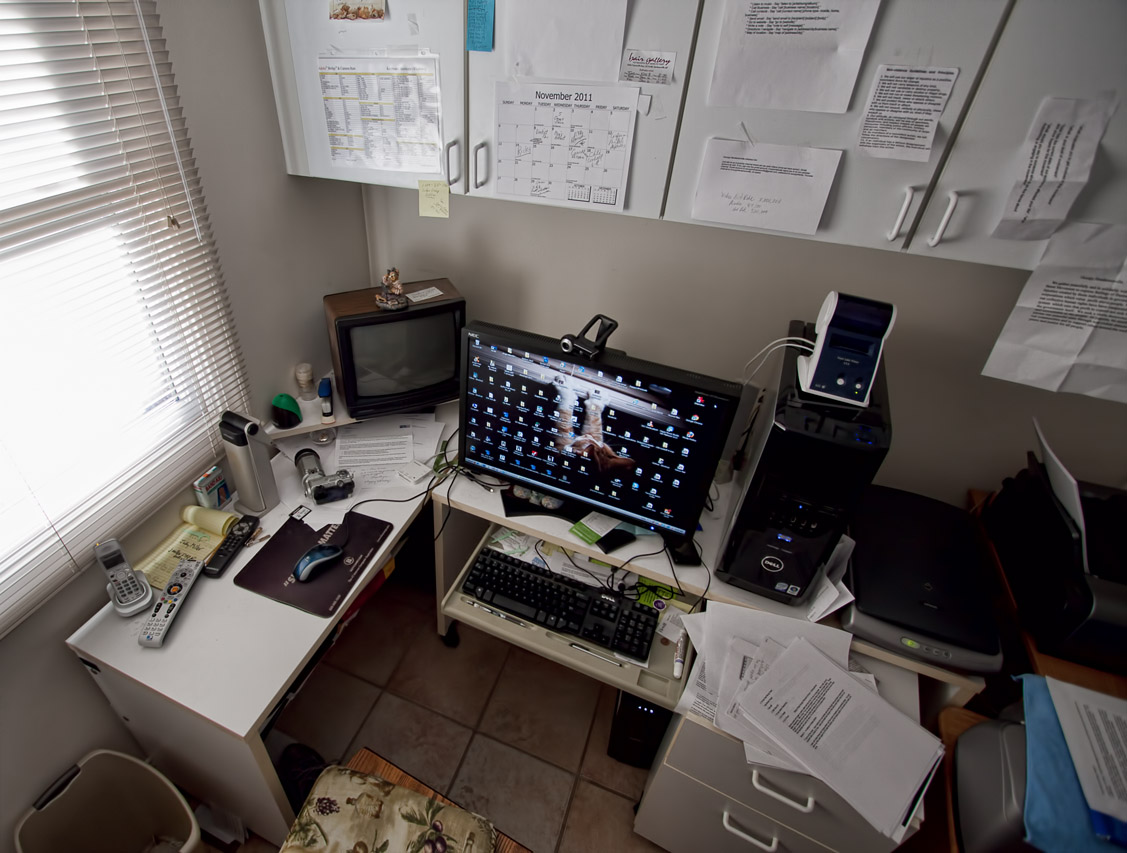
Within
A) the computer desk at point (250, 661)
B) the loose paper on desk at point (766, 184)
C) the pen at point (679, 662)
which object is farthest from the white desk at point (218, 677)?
the loose paper on desk at point (766, 184)

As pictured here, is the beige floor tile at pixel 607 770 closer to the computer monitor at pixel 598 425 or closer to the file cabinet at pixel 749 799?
the file cabinet at pixel 749 799

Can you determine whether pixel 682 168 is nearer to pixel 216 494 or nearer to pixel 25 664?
pixel 216 494

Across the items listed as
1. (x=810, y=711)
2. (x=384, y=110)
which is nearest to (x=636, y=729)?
(x=810, y=711)

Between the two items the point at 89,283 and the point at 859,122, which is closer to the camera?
the point at 859,122

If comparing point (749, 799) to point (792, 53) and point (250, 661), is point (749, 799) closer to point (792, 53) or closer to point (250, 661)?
point (250, 661)

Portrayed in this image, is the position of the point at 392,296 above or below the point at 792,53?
below

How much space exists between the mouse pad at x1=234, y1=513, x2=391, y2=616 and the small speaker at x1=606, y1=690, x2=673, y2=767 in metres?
0.78

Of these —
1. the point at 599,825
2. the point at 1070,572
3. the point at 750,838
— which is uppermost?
the point at 1070,572

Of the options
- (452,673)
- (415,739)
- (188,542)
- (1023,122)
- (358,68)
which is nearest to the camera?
(1023,122)

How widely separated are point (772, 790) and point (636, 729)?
0.52 meters

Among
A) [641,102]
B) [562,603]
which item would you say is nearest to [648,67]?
[641,102]

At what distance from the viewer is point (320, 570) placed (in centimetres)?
128

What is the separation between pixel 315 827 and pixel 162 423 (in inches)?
37.5

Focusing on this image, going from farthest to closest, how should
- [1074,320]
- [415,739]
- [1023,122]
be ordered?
[415,739] < [1074,320] < [1023,122]
